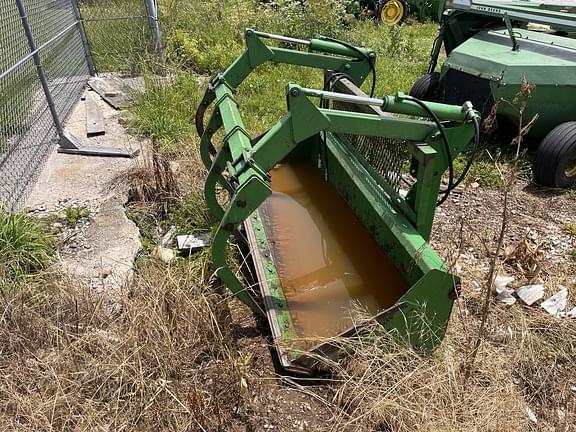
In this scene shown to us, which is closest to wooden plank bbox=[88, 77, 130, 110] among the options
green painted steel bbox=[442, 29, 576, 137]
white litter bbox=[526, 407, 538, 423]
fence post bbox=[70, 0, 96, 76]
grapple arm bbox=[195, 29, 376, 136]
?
fence post bbox=[70, 0, 96, 76]

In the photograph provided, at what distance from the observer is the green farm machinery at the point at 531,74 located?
424 centimetres

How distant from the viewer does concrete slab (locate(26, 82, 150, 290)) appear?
3.05 m

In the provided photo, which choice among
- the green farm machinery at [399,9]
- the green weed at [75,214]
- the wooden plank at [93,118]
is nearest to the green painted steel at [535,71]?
the green weed at [75,214]

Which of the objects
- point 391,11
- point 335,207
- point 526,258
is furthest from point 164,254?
point 391,11

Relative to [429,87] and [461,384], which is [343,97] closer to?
[461,384]

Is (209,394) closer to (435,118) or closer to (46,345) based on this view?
(46,345)

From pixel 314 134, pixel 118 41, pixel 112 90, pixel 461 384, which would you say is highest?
pixel 118 41

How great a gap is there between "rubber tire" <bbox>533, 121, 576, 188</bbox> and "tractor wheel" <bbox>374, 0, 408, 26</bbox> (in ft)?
27.5

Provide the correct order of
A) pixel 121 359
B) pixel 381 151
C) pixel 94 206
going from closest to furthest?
pixel 121 359
pixel 381 151
pixel 94 206

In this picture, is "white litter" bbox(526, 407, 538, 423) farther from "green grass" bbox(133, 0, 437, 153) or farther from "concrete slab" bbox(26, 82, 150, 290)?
"green grass" bbox(133, 0, 437, 153)

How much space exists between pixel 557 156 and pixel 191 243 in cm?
317

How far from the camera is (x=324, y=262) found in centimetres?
319

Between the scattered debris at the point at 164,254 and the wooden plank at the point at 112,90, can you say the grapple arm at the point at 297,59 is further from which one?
the wooden plank at the point at 112,90

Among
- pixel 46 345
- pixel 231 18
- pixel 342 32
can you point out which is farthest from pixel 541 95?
pixel 231 18
